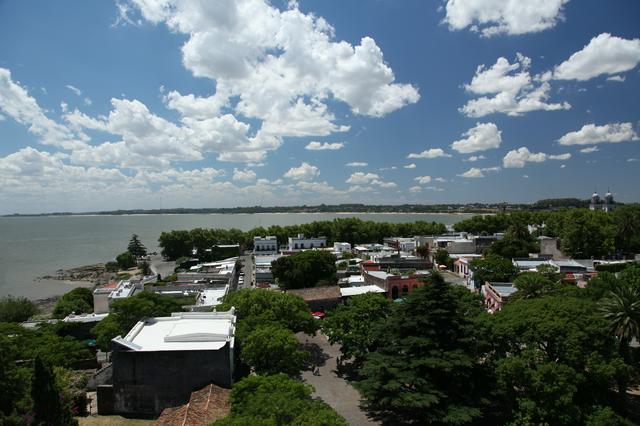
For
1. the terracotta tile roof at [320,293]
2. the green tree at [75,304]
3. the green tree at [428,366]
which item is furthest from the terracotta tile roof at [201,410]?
the green tree at [75,304]

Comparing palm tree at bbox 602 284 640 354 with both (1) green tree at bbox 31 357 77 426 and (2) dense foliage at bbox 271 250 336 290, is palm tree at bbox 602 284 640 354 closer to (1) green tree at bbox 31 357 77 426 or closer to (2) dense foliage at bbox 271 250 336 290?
(1) green tree at bbox 31 357 77 426

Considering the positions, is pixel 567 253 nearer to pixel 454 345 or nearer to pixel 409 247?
pixel 409 247

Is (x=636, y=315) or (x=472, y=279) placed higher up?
(x=636, y=315)

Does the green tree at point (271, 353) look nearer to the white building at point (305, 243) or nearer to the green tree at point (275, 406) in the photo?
the green tree at point (275, 406)

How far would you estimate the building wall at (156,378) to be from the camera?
1869cm

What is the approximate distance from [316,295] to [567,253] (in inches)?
1687

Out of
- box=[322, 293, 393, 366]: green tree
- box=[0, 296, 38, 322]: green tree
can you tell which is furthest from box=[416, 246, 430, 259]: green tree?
box=[0, 296, 38, 322]: green tree

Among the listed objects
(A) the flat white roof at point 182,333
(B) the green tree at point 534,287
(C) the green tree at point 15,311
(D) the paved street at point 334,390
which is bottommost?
(D) the paved street at point 334,390

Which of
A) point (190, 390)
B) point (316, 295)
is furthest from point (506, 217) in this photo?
point (190, 390)

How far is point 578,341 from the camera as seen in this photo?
1722 cm

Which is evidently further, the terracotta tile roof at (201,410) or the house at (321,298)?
the house at (321,298)

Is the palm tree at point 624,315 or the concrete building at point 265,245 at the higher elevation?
the palm tree at point 624,315

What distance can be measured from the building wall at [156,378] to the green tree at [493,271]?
105ft

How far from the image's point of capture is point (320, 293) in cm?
3966
